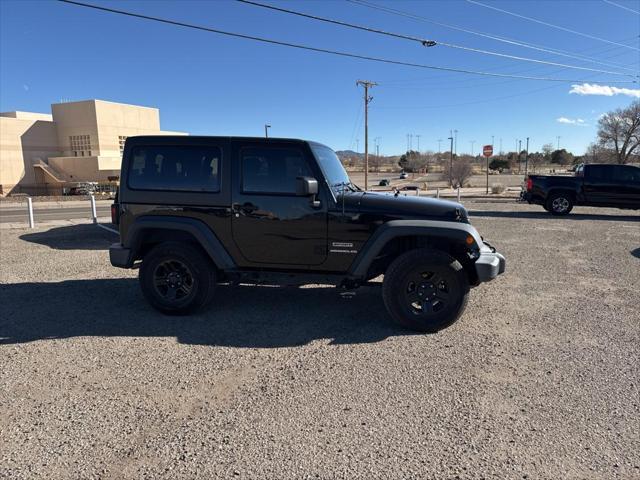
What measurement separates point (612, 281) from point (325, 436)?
18.9 ft

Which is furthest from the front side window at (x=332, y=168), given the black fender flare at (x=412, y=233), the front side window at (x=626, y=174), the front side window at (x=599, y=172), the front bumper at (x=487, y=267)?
the front side window at (x=626, y=174)

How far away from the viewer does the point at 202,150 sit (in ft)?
16.1

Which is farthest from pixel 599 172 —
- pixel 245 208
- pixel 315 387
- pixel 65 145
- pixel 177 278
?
pixel 65 145

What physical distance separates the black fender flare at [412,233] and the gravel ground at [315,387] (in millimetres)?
842

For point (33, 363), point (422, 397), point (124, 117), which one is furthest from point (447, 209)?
point (124, 117)

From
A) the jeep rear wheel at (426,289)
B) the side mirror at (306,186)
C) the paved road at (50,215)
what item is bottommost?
the paved road at (50,215)

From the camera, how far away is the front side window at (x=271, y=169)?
468 cm

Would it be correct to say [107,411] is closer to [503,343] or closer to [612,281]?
[503,343]

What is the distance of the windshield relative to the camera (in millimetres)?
4754

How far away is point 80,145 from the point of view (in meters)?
48.6

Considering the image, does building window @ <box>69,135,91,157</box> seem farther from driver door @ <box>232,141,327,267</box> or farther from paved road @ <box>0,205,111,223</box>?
driver door @ <box>232,141,327,267</box>

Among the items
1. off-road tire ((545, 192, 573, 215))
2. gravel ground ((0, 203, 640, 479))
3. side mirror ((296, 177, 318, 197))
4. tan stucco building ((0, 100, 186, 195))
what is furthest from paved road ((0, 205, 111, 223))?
tan stucco building ((0, 100, 186, 195))

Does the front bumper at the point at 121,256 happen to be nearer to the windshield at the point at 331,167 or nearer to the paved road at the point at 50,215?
the windshield at the point at 331,167

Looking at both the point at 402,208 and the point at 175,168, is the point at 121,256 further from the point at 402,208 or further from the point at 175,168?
the point at 402,208
